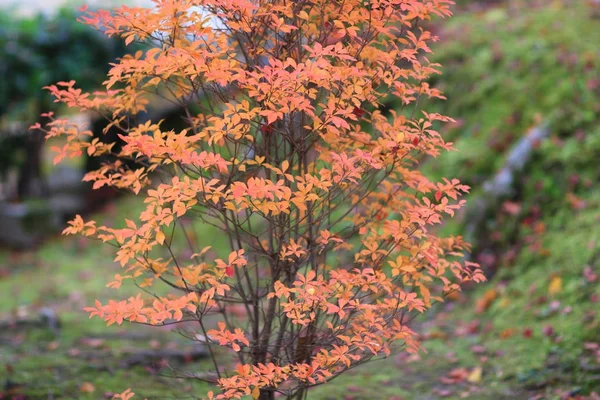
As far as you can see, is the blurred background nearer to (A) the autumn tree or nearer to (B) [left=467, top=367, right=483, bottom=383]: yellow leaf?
(B) [left=467, top=367, right=483, bottom=383]: yellow leaf

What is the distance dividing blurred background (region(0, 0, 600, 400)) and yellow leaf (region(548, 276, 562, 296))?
0.4 inches

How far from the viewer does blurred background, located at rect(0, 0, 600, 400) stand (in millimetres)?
4301

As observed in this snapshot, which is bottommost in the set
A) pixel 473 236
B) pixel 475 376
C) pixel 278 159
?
pixel 475 376

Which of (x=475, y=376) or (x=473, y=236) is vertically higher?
(x=473, y=236)

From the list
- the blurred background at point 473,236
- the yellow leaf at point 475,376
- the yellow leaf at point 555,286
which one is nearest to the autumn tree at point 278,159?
the blurred background at point 473,236

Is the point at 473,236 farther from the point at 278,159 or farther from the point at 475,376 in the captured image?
the point at 278,159

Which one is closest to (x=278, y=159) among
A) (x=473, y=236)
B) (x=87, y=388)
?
(x=87, y=388)

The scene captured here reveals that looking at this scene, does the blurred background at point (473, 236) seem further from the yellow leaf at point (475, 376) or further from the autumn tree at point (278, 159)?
the autumn tree at point (278, 159)

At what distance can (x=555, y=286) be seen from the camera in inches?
196

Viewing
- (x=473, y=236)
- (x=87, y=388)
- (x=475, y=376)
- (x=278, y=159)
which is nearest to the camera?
(x=278, y=159)

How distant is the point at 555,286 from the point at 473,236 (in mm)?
1135

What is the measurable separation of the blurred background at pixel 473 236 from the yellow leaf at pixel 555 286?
11mm

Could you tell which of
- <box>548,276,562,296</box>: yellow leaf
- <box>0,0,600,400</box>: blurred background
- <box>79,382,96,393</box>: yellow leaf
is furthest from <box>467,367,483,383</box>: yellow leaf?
<box>79,382,96,393</box>: yellow leaf

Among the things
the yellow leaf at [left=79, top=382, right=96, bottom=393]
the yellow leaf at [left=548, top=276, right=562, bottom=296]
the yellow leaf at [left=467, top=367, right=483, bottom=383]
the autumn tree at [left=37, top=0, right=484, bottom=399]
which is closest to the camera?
the autumn tree at [left=37, top=0, right=484, bottom=399]
